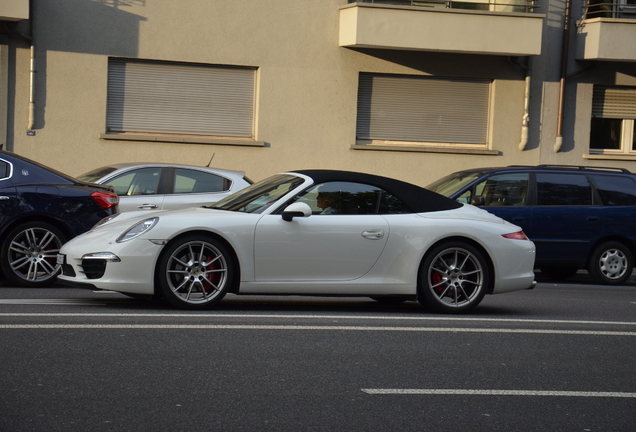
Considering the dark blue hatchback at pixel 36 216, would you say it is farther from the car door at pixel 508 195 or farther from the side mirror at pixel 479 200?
the car door at pixel 508 195

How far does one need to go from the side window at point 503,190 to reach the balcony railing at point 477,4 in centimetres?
675

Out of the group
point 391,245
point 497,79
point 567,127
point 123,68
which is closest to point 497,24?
point 497,79

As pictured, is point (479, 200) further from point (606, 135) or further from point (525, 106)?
point (606, 135)

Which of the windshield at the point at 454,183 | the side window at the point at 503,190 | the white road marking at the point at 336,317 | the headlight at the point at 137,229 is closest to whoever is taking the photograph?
the white road marking at the point at 336,317

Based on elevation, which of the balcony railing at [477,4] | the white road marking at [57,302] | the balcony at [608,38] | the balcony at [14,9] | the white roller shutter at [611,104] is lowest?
the white road marking at [57,302]

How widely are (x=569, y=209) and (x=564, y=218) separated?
16cm

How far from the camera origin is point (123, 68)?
18.4 metres

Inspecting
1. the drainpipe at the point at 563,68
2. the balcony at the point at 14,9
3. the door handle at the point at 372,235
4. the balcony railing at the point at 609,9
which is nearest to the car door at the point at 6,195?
the door handle at the point at 372,235

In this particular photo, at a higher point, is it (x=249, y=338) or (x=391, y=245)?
(x=391, y=245)

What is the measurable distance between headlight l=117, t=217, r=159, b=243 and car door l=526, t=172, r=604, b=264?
22.1 feet

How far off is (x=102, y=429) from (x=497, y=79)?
1673 cm

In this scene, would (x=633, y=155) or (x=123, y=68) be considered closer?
(x=123, y=68)

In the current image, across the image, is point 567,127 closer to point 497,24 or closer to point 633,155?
point 633,155

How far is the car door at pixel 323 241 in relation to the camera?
8.26 meters
